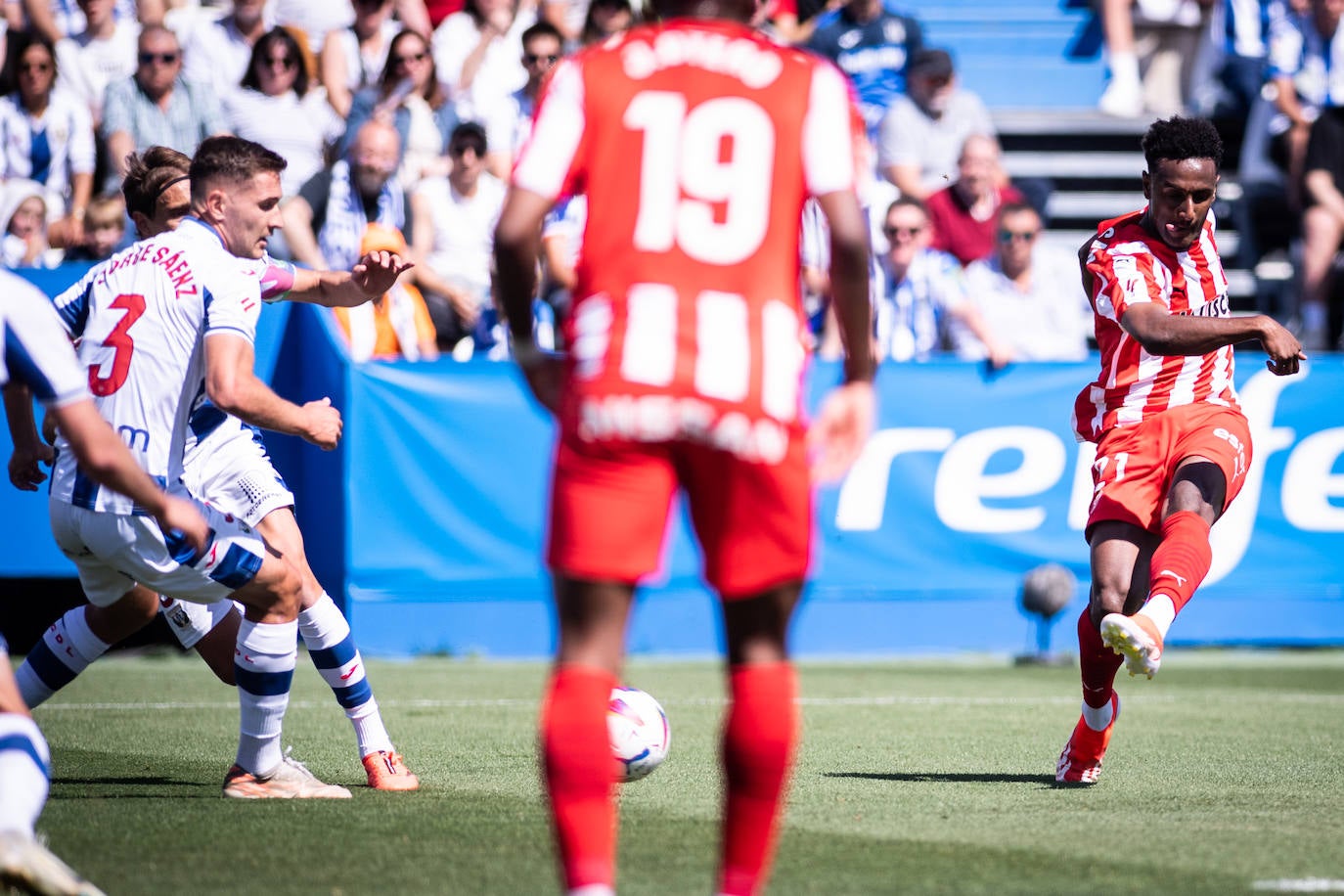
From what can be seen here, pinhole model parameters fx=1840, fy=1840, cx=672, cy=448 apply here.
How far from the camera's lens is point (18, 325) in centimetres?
401

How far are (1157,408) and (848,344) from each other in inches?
123

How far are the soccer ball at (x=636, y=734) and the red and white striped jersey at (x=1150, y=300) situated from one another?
1970 millimetres

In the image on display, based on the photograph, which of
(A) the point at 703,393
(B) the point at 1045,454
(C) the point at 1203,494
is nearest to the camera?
(A) the point at 703,393

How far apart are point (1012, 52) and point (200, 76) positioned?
8060 mm

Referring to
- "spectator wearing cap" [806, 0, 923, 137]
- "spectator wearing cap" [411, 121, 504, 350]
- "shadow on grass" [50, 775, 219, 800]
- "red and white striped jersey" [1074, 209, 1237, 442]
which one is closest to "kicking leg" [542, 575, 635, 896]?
"shadow on grass" [50, 775, 219, 800]

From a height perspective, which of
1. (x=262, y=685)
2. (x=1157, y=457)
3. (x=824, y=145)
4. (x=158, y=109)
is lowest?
(x=158, y=109)

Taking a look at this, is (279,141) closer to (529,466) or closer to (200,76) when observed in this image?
(200,76)

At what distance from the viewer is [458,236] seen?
41.4 ft

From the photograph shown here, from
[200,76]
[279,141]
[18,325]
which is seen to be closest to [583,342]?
[18,325]

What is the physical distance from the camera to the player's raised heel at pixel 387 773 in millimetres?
6090

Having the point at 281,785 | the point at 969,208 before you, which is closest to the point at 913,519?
the point at 969,208

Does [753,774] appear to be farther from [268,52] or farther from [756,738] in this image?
[268,52]

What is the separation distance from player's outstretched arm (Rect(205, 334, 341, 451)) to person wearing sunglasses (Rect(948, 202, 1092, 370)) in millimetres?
7632

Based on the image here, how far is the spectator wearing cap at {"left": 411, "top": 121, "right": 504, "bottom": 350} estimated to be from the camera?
12.4 m
